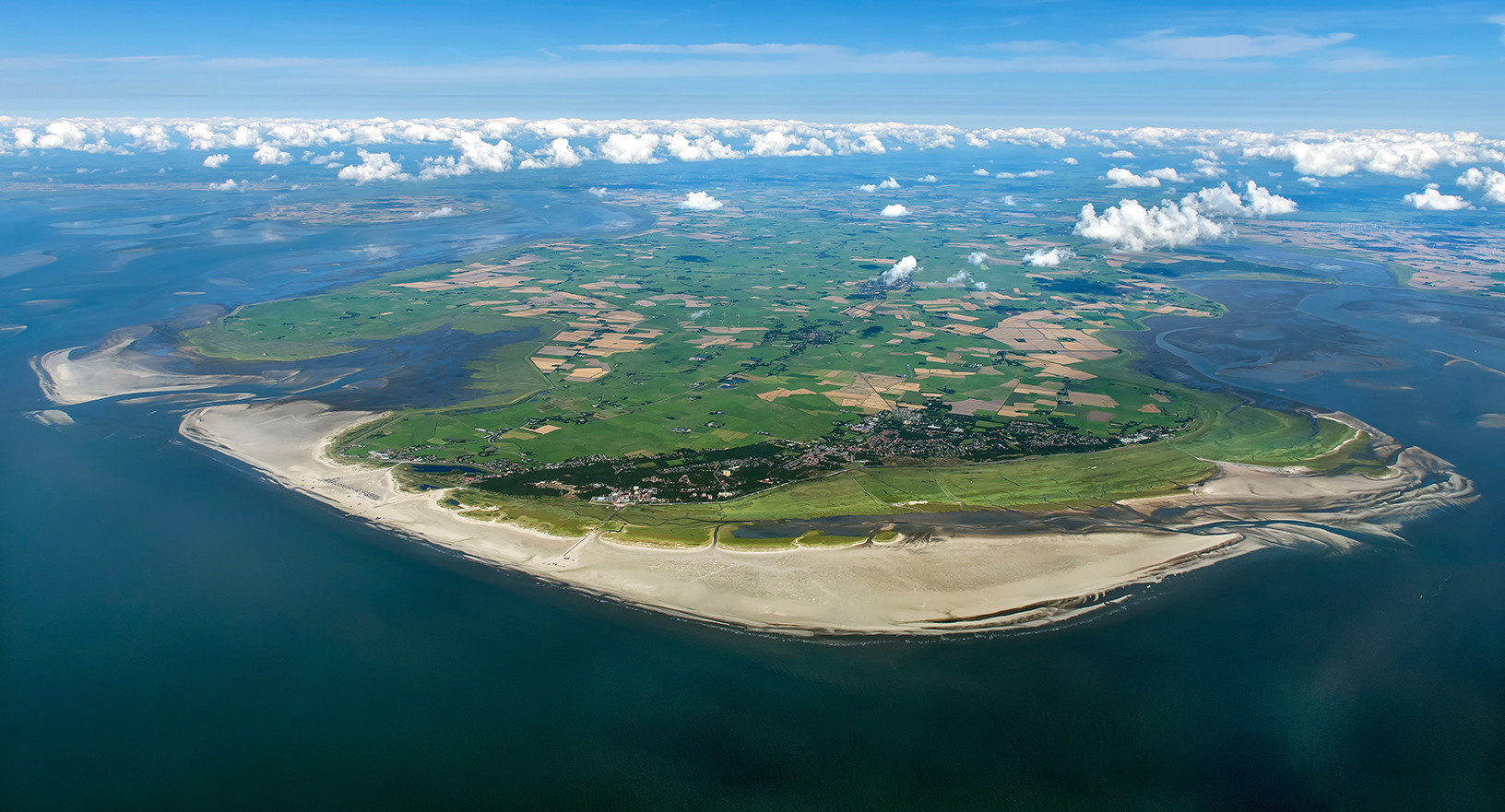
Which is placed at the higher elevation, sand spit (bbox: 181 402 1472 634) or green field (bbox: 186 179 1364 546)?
green field (bbox: 186 179 1364 546)

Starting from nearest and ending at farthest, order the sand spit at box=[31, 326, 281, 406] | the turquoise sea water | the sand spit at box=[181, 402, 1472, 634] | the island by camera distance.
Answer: the turquoise sea water, the sand spit at box=[181, 402, 1472, 634], the island, the sand spit at box=[31, 326, 281, 406]

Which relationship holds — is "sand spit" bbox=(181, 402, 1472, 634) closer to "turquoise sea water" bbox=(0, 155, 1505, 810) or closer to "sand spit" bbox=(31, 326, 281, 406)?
"turquoise sea water" bbox=(0, 155, 1505, 810)

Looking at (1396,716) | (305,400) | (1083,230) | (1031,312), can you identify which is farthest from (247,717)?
(1083,230)

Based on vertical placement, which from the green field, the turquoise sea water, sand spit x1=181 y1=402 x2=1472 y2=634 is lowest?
the turquoise sea water

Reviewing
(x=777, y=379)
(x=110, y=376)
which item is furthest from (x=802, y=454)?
(x=110, y=376)

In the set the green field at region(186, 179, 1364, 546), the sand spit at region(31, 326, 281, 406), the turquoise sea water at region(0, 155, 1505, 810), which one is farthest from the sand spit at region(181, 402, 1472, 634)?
the sand spit at region(31, 326, 281, 406)

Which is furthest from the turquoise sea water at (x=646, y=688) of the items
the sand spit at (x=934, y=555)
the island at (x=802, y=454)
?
the island at (x=802, y=454)

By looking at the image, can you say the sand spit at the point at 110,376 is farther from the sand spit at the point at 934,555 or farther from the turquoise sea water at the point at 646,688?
the sand spit at the point at 934,555

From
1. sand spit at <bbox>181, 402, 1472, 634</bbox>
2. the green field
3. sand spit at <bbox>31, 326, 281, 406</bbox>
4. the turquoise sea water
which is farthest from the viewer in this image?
sand spit at <bbox>31, 326, 281, 406</bbox>
